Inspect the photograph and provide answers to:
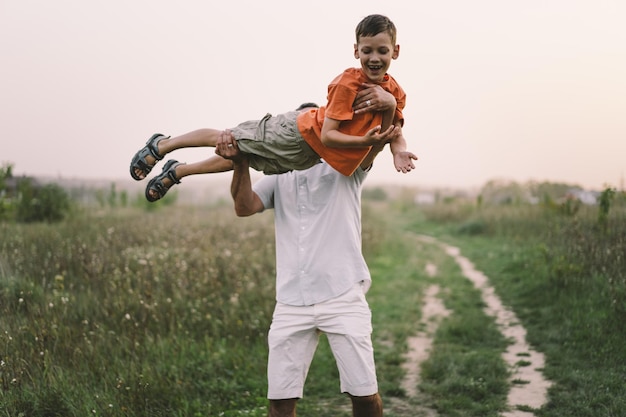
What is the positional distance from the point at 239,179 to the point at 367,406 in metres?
1.54

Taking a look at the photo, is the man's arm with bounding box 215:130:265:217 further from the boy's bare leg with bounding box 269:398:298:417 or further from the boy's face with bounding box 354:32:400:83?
the boy's bare leg with bounding box 269:398:298:417

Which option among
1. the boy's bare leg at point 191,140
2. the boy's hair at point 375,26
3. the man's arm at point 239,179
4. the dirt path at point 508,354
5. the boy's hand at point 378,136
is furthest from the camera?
the dirt path at point 508,354

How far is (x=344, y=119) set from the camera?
343cm

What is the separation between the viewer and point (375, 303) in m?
9.09

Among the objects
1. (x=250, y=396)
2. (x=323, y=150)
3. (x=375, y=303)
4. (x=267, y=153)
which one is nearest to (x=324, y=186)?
(x=323, y=150)

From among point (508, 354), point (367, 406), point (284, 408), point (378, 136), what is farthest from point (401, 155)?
point (508, 354)

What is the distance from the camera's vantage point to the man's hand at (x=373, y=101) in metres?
3.41

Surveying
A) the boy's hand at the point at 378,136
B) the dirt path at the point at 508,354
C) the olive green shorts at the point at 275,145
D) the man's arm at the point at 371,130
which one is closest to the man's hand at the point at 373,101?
the man's arm at the point at 371,130

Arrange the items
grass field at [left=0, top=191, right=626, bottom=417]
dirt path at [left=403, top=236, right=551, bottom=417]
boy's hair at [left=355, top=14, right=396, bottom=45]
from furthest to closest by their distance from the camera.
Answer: dirt path at [left=403, top=236, right=551, bottom=417]
grass field at [left=0, top=191, right=626, bottom=417]
boy's hair at [left=355, top=14, right=396, bottom=45]

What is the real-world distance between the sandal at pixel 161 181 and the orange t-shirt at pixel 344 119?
39.2 inches

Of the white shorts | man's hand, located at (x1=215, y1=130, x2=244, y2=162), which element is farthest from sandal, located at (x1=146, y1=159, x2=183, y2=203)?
the white shorts

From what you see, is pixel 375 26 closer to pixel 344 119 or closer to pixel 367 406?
pixel 344 119

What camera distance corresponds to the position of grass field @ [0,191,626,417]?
476 cm

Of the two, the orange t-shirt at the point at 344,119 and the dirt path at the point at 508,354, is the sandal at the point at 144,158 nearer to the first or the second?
the orange t-shirt at the point at 344,119
